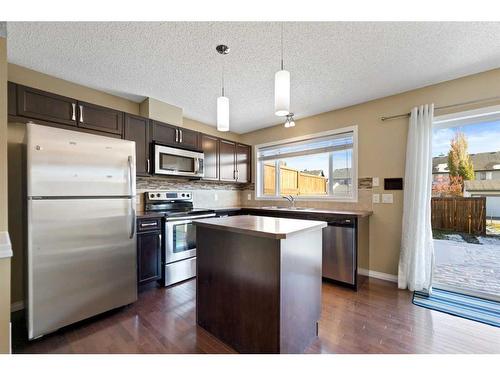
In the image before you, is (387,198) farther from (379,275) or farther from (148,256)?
(148,256)

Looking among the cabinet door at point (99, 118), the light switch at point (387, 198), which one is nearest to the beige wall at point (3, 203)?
the cabinet door at point (99, 118)

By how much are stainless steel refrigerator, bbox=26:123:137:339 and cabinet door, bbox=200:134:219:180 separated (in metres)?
1.49

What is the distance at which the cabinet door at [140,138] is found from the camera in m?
2.73

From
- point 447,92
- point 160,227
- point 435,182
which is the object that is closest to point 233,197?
point 160,227

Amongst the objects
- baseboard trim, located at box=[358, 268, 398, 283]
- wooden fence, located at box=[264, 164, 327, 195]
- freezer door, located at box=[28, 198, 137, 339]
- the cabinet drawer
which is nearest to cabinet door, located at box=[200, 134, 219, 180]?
wooden fence, located at box=[264, 164, 327, 195]

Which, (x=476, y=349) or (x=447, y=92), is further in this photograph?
(x=447, y=92)

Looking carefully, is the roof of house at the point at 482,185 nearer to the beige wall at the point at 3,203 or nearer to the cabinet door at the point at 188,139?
the cabinet door at the point at 188,139

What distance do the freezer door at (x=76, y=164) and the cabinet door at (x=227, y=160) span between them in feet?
5.97

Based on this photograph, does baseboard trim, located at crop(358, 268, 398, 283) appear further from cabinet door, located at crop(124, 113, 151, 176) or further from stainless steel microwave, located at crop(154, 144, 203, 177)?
cabinet door, located at crop(124, 113, 151, 176)

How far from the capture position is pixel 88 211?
1.93 meters

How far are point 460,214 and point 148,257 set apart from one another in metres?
3.61

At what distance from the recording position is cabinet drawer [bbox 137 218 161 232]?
Answer: 2.52 metres
